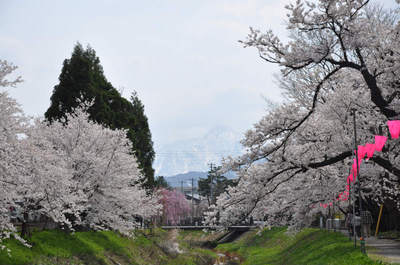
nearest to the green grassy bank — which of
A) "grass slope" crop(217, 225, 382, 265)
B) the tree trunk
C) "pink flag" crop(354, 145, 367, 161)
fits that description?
"grass slope" crop(217, 225, 382, 265)

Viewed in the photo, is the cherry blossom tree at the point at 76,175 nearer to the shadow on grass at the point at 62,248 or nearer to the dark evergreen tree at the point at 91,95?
the shadow on grass at the point at 62,248

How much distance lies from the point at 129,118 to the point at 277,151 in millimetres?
23062

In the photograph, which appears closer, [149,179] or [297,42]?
[297,42]

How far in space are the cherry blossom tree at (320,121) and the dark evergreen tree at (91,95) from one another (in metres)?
13.2

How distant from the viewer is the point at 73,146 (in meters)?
20.8

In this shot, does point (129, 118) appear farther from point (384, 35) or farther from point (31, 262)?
point (384, 35)

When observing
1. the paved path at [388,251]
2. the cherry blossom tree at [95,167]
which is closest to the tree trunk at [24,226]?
the cherry blossom tree at [95,167]

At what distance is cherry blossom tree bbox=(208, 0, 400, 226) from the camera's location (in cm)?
1066

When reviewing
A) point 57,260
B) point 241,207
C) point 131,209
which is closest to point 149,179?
point 131,209

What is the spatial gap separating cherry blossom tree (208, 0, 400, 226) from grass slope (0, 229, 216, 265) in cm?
621

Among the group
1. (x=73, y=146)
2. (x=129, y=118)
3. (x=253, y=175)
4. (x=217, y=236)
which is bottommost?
(x=217, y=236)

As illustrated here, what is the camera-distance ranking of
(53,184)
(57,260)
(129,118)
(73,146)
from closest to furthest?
1. (53,184)
2. (57,260)
3. (73,146)
4. (129,118)

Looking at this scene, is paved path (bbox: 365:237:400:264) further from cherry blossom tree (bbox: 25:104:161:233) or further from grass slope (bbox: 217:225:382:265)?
cherry blossom tree (bbox: 25:104:161:233)

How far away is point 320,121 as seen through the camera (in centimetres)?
1409
